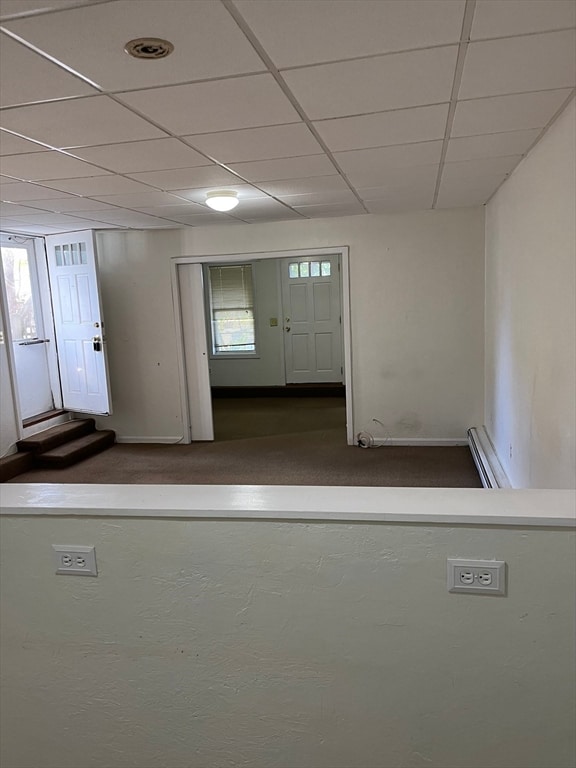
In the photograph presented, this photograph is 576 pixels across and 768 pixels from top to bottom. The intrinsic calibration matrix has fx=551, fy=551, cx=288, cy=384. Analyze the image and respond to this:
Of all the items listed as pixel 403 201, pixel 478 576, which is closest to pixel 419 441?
pixel 403 201

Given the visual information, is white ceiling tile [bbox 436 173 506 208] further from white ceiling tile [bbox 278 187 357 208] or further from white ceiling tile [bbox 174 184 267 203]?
white ceiling tile [bbox 174 184 267 203]

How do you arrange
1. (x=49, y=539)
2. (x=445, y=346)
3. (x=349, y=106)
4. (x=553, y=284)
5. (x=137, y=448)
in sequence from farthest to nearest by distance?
(x=137, y=448)
(x=445, y=346)
(x=553, y=284)
(x=349, y=106)
(x=49, y=539)

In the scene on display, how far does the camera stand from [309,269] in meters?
8.33

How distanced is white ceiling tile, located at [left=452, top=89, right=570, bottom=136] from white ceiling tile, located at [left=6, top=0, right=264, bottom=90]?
102cm

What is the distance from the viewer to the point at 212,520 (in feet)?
4.70

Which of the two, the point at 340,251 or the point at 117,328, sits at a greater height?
the point at 340,251

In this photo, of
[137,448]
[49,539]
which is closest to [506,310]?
[49,539]

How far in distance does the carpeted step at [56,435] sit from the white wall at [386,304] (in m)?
0.85

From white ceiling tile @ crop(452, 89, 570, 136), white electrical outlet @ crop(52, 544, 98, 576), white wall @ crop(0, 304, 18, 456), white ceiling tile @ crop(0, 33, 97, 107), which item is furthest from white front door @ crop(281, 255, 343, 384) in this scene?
white electrical outlet @ crop(52, 544, 98, 576)

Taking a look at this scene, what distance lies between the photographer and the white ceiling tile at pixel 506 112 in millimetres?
2232

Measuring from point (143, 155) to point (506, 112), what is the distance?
1.75 meters

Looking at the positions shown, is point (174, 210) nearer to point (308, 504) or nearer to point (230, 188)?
point (230, 188)

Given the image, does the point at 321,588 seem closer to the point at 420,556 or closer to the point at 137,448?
the point at 420,556

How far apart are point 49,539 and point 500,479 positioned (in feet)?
10.4
